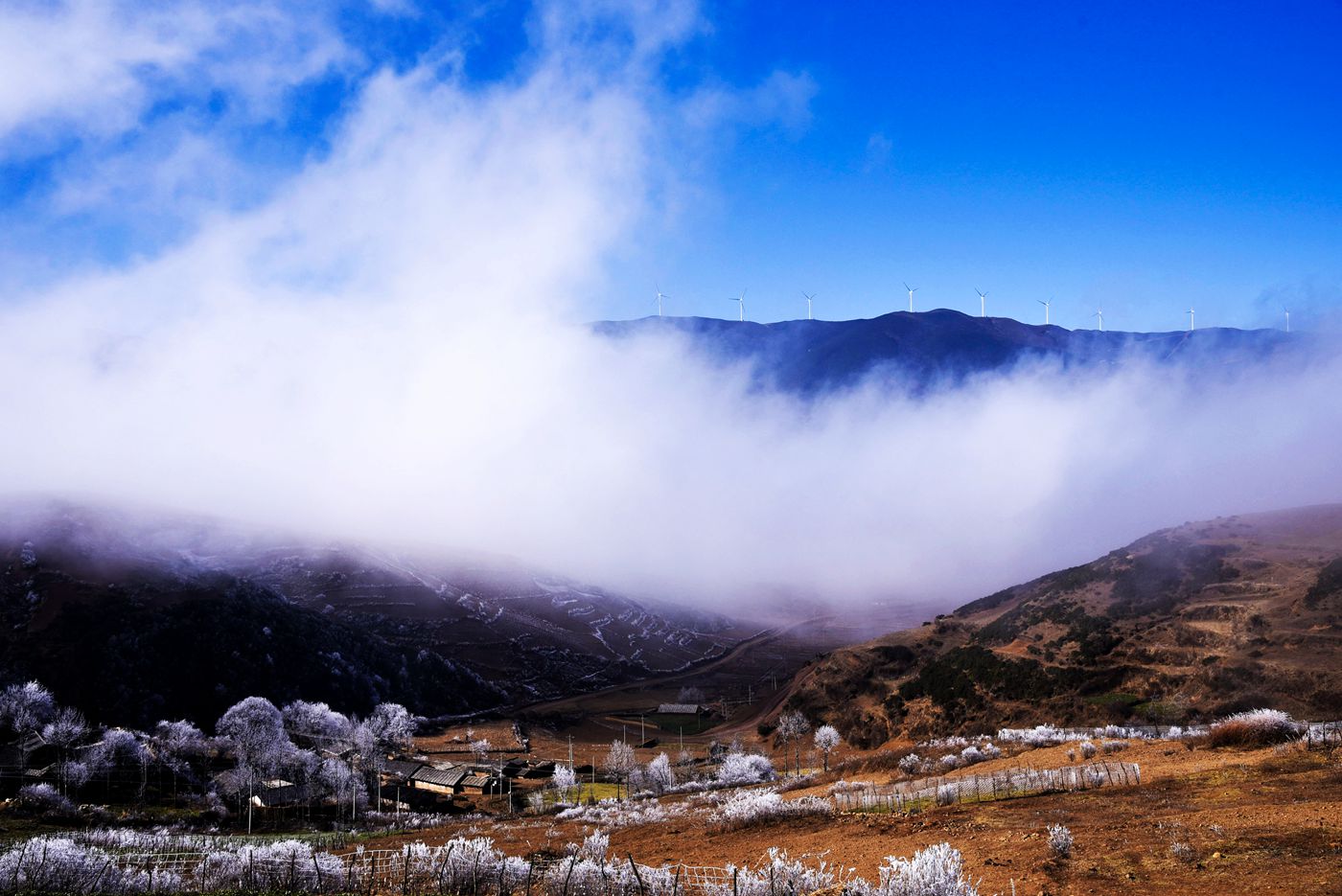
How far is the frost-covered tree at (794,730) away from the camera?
70062 millimetres

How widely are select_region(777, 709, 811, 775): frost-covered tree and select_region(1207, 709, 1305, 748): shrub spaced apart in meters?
41.9

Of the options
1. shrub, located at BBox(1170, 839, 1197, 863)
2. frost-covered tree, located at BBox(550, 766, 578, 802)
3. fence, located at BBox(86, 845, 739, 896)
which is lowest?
frost-covered tree, located at BBox(550, 766, 578, 802)

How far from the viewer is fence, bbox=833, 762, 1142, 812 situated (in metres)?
27.0

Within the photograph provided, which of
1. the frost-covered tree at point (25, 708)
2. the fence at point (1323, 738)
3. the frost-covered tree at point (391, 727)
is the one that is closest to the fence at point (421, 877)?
the fence at point (1323, 738)

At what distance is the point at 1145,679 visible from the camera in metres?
55.7

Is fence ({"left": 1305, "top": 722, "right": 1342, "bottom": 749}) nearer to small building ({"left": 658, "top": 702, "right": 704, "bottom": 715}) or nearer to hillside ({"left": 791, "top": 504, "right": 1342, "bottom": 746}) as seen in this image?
hillside ({"left": 791, "top": 504, "right": 1342, "bottom": 746})

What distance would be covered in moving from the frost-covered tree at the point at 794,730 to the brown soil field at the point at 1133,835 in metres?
38.8

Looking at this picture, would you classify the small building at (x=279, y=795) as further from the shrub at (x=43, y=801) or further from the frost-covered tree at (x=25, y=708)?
the frost-covered tree at (x=25, y=708)

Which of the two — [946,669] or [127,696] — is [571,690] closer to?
[127,696]

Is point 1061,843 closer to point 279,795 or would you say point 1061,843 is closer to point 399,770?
point 279,795

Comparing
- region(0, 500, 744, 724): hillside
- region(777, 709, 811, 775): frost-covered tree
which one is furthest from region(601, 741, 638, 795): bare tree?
region(0, 500, 744, 724): hillside

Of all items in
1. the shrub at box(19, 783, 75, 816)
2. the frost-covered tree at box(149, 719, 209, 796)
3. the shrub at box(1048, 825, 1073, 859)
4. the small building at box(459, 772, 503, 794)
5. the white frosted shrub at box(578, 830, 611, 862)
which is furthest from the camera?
the small building at box(459, 772, 503, 794)

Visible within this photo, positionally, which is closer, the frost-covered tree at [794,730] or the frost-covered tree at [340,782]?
the frost-covered tree at [340,782]

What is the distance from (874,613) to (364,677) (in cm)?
10581
